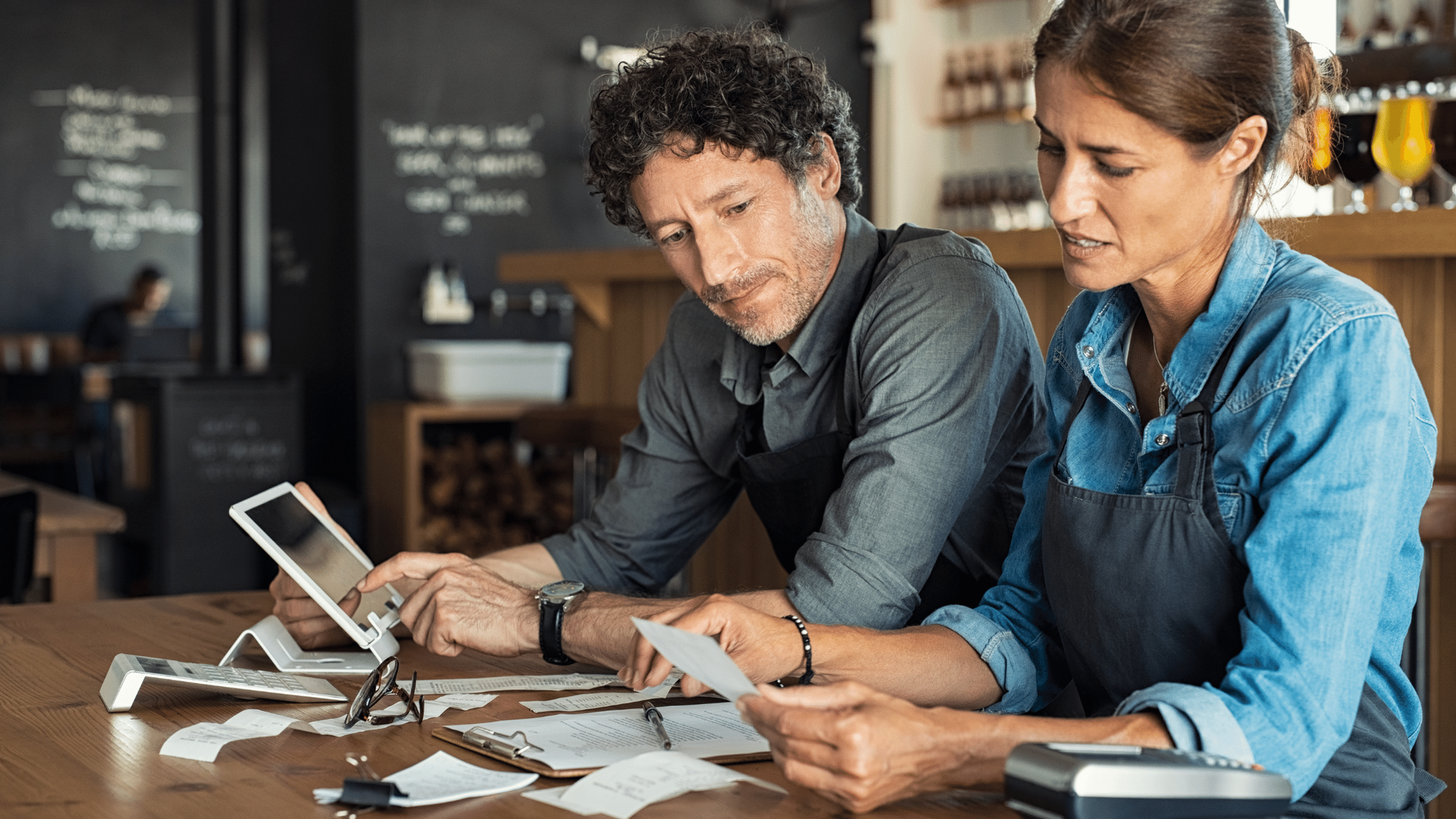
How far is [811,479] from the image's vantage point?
6.10 ft

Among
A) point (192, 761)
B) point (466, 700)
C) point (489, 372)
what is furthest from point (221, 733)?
point (489, 372)

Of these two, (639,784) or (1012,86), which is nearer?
(639,784)

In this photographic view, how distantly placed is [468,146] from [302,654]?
4.29 meters

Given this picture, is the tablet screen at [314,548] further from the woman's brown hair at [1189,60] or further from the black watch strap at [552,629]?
the woman's brown hair at [1189,60]

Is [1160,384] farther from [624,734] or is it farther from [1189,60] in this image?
[624,734]

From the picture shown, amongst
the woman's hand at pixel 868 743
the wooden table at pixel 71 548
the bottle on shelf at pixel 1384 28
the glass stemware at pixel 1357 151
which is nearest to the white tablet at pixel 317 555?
the woman's hand at pixel 868 743

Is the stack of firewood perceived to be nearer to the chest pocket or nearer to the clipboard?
the clipboard

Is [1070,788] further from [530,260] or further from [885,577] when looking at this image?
[530,260]

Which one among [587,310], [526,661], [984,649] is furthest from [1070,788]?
[587,310]

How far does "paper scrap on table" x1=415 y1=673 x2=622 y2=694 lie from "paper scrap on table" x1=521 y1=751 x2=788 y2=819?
0.35 m

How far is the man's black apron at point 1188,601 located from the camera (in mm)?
1234

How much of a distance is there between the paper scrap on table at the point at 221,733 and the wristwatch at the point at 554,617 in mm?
317

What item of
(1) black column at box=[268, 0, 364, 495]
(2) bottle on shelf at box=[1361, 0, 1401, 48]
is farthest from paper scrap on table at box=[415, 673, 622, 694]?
(2) bottle on shelf at box=[1361, 0, 1401, 48]

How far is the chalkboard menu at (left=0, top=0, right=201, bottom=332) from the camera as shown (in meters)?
9.41
